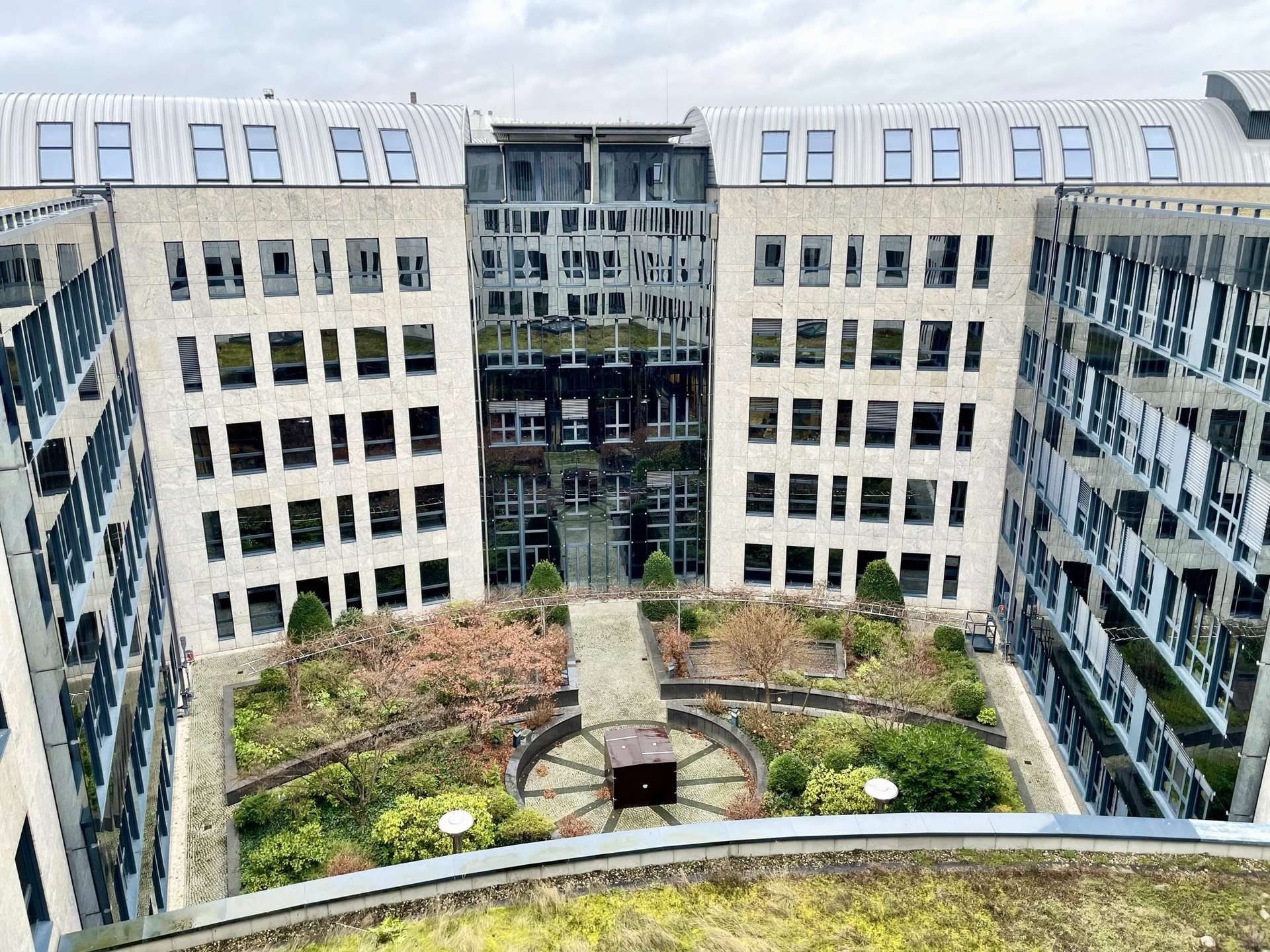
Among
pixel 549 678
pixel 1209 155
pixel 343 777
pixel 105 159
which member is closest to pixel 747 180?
pixel 1209 155

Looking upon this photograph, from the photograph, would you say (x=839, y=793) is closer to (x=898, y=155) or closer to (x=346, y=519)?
(x=346, y=519)

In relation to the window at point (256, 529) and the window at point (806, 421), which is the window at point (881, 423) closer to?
the window at point (806, 421)

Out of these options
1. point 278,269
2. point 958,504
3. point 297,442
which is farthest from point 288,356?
point 958,504

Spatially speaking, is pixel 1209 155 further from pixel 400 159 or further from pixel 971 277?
pixel 400 159

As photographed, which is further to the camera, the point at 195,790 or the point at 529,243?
the point at 529,243

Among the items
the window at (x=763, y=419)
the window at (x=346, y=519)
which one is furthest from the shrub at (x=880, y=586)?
the window at (x=346, y=519)

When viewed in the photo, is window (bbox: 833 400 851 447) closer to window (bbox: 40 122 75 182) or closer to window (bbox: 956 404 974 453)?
window (bbox: 956 404 974 453)
